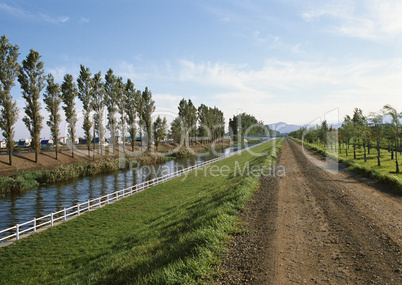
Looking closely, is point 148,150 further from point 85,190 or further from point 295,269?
point 295,269

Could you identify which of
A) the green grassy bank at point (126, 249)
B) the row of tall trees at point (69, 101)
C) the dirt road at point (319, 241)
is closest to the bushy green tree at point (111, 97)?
the row of tall trees at point (69, 101)

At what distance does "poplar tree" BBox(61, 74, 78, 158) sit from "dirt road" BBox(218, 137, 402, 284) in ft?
161

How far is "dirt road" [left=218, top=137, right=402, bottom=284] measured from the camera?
21.2 ft

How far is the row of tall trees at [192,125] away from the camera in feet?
297

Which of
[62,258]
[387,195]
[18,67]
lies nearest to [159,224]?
[62,258]

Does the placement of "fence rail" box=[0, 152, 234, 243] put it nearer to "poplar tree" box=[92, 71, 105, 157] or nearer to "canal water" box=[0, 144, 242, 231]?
"canal water" box=[0, 144, 242, 231]

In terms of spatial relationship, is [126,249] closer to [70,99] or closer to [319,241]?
[319,241]

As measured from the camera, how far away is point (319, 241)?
8.52m

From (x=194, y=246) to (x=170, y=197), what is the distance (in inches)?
611

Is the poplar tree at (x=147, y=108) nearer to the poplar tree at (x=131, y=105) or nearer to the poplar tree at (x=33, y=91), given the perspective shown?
the poplar tree at (x=131, y=105)

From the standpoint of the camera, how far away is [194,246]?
8.55 metres

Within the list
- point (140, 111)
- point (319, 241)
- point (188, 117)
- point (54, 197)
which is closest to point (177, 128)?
point (188, 117)

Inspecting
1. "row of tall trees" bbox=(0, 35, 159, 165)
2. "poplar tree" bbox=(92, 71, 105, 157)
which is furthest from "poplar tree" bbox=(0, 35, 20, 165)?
"poplar tree" bbox=(92, 71, 105, 157)

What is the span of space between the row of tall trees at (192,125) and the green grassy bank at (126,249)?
235ft
